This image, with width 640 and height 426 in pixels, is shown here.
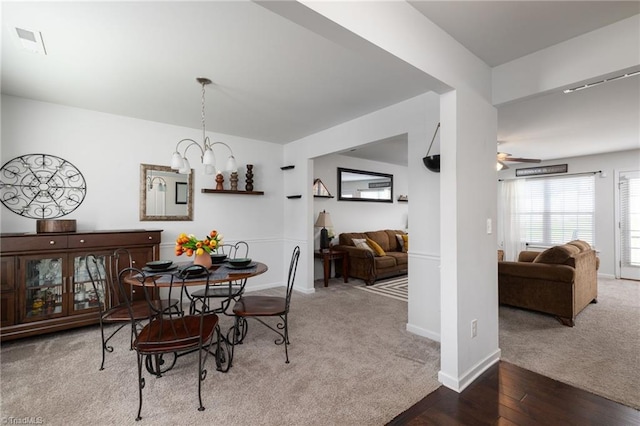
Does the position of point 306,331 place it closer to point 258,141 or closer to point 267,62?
point 267,62

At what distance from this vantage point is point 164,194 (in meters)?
4.02

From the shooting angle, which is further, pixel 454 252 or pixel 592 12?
pixel 454 252

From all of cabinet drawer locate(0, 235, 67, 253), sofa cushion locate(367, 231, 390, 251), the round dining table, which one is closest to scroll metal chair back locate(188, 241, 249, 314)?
the round dining table

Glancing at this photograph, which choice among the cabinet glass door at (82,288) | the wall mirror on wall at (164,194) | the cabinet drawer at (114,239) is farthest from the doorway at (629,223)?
the cabinet glass door at (82,288)

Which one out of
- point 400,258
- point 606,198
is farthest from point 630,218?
point 400,258

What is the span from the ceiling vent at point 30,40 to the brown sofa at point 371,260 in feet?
15.0

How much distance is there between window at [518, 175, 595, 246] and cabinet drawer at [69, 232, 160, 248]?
7658 mm

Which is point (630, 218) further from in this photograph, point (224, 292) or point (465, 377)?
point (224, 292)

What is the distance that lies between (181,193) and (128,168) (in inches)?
27.8

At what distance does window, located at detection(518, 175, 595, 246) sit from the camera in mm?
5980

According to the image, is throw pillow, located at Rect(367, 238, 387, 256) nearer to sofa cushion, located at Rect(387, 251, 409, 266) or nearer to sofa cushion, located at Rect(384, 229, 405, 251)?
sofa cushion, located at Rect(387, 251, 409, 266)

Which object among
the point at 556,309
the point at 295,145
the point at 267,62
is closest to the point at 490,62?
the point at 267,62

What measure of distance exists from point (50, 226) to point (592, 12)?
481cm

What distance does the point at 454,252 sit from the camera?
204 cm
